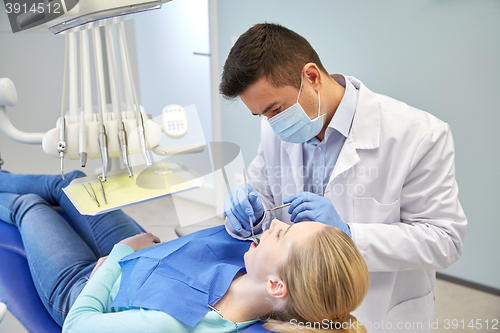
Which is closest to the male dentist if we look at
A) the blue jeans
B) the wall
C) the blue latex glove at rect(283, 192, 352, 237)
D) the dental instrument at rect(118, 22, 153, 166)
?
the blue latex glove at rect(283, 192, 352, 237)

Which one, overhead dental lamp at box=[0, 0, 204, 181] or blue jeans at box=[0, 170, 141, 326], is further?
blue jeans at box=[0, 170, 141, 326]

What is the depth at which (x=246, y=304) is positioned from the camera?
41.1 inches

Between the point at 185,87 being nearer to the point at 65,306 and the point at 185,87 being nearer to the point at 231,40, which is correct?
the point at 231,40

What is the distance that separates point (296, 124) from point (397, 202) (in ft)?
1.24

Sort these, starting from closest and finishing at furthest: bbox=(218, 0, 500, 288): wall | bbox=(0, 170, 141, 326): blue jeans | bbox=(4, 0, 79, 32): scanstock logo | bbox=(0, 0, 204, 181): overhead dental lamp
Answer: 1. bbox=(4, 0, 79, 32): scanstock logo
2. bbox=(0, 0, 204, 181): overhead dental lamp
3. bbox=(0, 170, 141, 326): blue jeans
4. bbox=(218, 0, 500, 288): wall

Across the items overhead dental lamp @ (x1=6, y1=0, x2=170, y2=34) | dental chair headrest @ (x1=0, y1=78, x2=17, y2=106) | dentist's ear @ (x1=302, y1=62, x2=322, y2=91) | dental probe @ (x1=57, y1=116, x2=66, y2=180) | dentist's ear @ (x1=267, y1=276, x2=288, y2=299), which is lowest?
dentist's ear @ (x1=267, y1=276, x2=288, y2=299)

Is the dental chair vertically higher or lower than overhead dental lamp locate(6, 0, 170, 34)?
lower

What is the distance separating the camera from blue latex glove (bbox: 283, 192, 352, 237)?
3.33ft

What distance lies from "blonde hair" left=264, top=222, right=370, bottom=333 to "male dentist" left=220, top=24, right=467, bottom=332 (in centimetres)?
10

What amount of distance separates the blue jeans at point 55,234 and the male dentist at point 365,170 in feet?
1.93

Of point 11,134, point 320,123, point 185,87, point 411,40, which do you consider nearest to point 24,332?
point 11,134

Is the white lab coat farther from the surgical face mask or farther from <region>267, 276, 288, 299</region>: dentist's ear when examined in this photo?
<region>267, 276, 288, 299</region>: dentist's ear

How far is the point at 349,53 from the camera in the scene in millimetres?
2186

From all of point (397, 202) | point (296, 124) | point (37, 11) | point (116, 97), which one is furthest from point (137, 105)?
point (397, 202)
